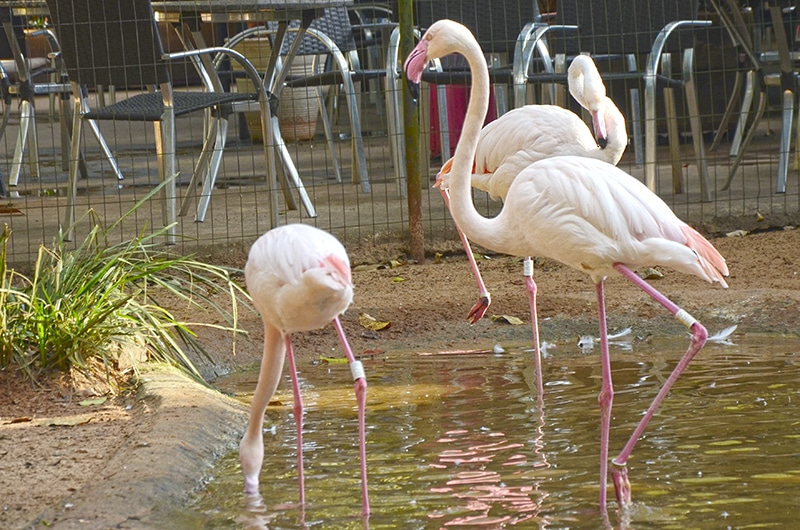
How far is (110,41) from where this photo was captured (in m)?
5.86

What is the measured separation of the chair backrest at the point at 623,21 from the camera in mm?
6648

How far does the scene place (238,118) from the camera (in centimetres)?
1171

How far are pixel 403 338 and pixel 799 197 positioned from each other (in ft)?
9.99

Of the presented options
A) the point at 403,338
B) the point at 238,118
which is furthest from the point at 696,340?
the point at 238,118

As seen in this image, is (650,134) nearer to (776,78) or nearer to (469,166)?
(776,78)

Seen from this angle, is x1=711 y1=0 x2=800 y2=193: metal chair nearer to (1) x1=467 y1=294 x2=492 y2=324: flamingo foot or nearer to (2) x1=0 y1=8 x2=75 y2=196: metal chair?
(1) x1=467 y1=294 x2=492 y2=324: flamingo foot

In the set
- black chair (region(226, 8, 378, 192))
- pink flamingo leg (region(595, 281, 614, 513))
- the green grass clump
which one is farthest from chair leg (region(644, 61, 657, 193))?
pink flamingo leg (region(595, 281, 614, 513))

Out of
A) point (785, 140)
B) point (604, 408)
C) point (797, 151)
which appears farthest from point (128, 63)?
point (797, 151)

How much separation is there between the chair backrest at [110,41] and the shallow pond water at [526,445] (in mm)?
1886

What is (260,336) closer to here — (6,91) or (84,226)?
(84,226)

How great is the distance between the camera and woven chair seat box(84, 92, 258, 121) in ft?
19.7

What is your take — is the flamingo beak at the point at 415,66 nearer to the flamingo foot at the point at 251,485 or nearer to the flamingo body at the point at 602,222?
the flamingo body at the point at 602,222

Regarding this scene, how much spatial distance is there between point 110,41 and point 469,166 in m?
2.70

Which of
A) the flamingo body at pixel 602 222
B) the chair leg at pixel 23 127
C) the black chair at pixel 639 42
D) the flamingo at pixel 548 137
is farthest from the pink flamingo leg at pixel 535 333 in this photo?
the chair leg at pixel 23 127
